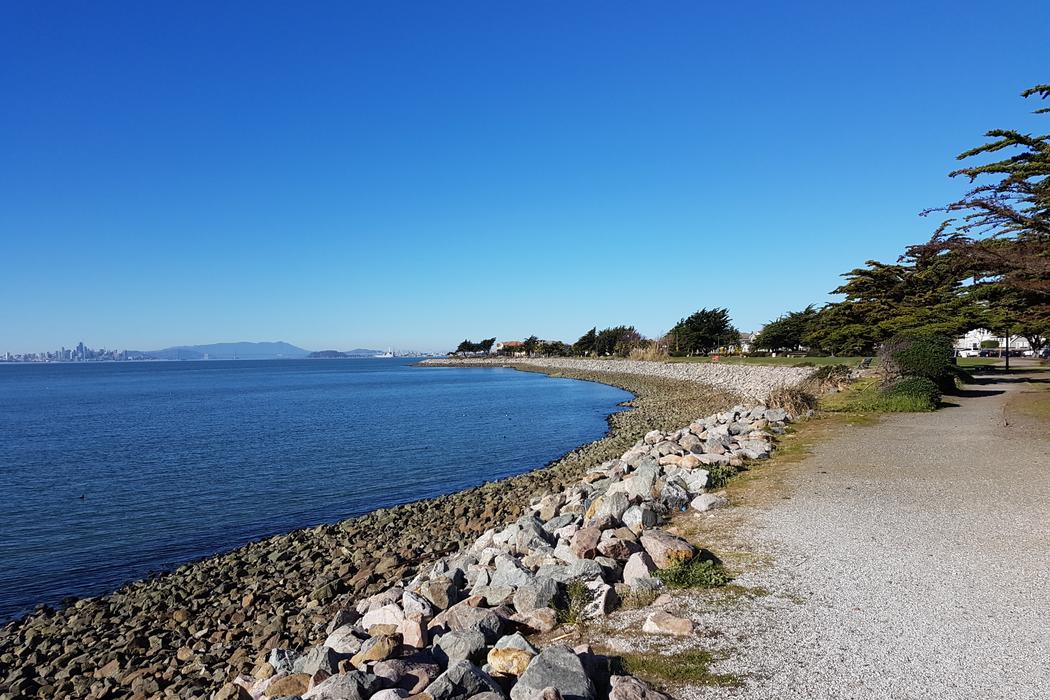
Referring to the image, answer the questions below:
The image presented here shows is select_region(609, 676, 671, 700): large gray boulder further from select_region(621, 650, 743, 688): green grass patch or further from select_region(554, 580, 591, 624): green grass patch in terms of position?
select_region(554, 580, 591, 624): green grass patch

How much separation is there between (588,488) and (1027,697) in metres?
7.95

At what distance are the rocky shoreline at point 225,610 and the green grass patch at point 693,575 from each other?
409cm

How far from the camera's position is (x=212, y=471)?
19.9 m

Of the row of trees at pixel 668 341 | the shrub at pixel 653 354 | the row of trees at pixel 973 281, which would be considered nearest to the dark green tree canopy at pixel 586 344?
the row of trees at pixel 668 341

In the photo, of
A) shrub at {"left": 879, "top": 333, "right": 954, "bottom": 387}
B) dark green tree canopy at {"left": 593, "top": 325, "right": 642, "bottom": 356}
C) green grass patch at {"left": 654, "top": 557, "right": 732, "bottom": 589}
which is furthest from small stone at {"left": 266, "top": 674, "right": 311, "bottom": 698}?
dark green tree canopy at {"left": 593, "top": 325, "right": 642, "bottom": 356}

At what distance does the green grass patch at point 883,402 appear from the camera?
1662 centimetres

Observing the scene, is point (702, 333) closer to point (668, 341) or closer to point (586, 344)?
point (668, 341)

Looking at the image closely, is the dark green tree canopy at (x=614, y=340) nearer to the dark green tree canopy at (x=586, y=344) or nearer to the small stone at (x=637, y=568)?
the dark green tree canopy at (x=586, y=344)

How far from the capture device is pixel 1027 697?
3.61 m

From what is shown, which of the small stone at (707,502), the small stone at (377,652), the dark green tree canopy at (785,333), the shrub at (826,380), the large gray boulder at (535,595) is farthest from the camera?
the dark green tree canopy at (785,333)

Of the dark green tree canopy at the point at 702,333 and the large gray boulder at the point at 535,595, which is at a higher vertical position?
the dark green tree canopy at the point at 702,333

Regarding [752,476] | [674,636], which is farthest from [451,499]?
[674,636]

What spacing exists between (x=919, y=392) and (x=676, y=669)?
52.3 feet

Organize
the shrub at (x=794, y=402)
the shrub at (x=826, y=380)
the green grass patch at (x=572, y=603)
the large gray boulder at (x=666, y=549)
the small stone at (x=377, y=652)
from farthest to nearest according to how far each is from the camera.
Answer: the shrub at (x=826, y=380), the shrub at (x=794, y=402), the large gray boulder at (x=666, y=549), the green grass patch at (x=572, y=603), the small stone at (x=377, y=652)
